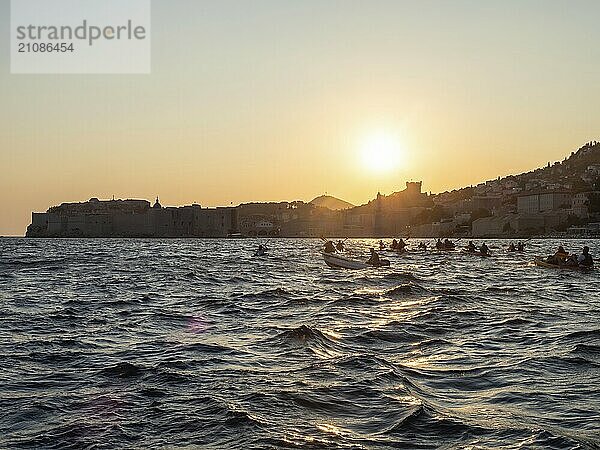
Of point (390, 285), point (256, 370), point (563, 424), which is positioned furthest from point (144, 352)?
point (390, 285)

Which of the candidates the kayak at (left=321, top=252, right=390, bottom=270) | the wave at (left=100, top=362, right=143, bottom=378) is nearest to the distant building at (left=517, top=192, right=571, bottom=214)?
the kayak at (left=321, top=252, right=390, bottom=270)

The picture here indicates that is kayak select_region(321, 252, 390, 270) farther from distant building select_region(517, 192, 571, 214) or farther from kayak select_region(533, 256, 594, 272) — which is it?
distant building select_region(517, 192, 571, 214)

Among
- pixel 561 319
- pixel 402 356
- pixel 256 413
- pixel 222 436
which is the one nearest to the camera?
pixel 222 436

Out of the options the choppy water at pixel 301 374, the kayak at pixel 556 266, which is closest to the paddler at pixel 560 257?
the kayak at pixel 556 266

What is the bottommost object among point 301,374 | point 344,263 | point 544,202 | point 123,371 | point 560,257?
point 301,374

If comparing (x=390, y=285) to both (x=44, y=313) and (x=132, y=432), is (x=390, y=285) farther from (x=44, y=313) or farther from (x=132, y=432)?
(x=132, y=432)

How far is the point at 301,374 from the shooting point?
37.8 feet

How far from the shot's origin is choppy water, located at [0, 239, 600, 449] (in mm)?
8195

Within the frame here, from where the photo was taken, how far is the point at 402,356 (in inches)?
521

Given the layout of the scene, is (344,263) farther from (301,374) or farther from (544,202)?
(544,202)

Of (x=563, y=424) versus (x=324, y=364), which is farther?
(x=324, y=364)

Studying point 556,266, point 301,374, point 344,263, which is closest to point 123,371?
point 301,374

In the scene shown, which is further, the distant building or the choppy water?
the distant building

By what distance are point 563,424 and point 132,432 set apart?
5.15 meters
